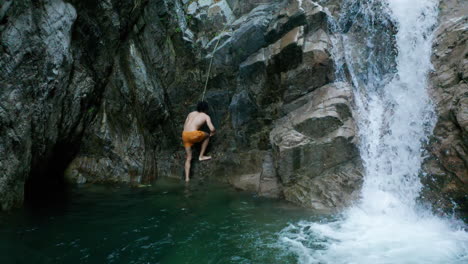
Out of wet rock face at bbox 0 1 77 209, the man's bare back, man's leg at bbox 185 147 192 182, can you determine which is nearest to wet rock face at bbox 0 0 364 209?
wet rock face at bbox 0 1 77 209

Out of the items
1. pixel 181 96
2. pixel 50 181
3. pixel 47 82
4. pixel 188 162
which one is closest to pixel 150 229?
pixel 188 162

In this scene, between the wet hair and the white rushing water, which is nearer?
the white rushing water

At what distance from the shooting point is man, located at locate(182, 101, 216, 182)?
754 centimetres

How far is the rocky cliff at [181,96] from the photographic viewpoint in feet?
17.1

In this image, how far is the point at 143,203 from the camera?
232 inches

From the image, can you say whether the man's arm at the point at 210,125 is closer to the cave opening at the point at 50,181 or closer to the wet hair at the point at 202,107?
the wet hair at the point at 202,107

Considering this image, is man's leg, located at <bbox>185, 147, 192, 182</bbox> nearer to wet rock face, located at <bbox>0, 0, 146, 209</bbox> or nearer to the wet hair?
the wet hair

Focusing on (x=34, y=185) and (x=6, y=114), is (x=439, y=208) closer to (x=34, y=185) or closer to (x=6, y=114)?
(x=6, y=114)

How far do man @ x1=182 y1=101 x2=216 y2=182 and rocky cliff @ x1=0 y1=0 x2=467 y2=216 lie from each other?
0.30 meters

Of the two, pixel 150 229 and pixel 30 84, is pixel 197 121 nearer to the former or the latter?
pixel 150 229

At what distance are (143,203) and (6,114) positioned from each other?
2814 mm

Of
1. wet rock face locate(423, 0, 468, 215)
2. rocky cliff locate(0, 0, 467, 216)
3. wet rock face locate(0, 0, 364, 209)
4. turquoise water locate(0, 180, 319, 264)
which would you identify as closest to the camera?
turquoise water locate(0, 180, 319, 264)

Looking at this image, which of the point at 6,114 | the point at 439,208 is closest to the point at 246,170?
the point at 439,208

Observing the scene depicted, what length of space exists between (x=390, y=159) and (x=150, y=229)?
15.1ft
